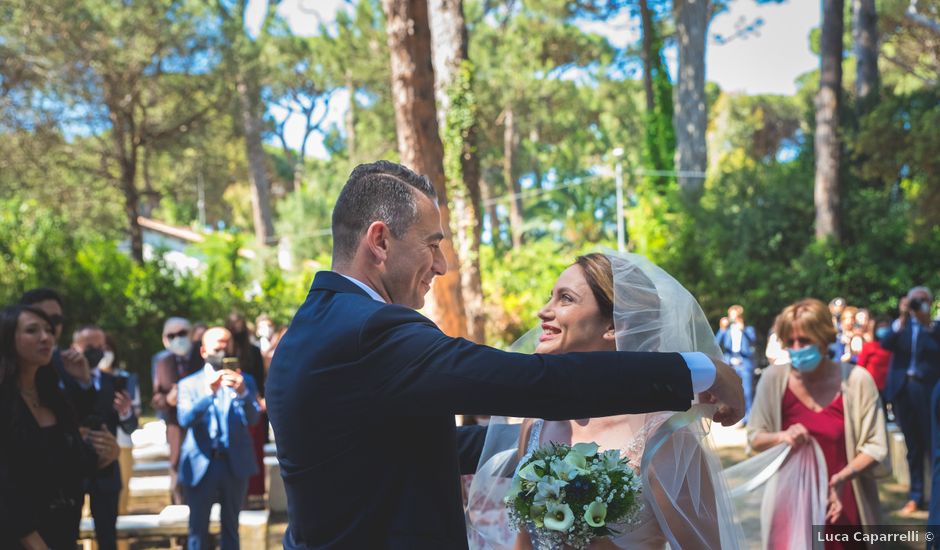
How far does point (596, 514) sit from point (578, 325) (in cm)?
94

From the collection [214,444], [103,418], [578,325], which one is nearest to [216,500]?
[214,444]

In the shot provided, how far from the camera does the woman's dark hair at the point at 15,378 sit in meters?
4.50

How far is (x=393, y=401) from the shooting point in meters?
1.99

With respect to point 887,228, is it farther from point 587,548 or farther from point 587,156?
point 587,156

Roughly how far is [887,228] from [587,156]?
26142 mm

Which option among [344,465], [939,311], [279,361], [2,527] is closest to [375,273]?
[279,361]

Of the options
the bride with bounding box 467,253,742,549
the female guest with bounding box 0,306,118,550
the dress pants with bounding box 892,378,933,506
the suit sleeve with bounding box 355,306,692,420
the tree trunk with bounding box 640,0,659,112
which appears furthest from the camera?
the tree trunk with bounding box 640,0,659,112

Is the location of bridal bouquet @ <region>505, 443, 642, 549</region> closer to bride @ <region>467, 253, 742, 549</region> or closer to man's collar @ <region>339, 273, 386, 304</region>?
bride @ <region>467, 253, 742, 549</region>

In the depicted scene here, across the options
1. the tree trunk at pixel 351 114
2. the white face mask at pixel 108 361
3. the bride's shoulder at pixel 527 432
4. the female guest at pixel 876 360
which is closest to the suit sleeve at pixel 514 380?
the bride's shoulder at pixel 527 432

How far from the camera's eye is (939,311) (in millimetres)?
→ 18172

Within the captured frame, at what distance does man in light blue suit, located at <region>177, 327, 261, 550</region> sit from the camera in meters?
6.49

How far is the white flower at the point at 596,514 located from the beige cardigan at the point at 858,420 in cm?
297

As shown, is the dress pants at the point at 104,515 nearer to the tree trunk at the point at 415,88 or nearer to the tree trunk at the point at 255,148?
the tree trunk at the point at 415,88

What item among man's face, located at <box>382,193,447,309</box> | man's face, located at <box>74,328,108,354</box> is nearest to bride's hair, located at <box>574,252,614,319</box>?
man's face, located at <box>382,193,447,309</box>
